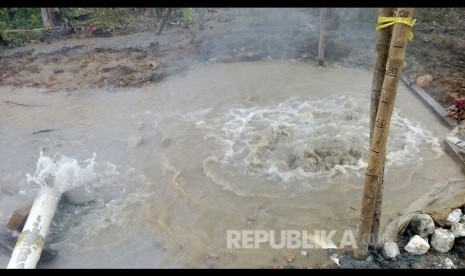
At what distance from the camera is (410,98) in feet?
20.4

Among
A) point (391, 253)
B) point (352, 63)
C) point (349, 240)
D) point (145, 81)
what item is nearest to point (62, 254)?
point (349, 240)

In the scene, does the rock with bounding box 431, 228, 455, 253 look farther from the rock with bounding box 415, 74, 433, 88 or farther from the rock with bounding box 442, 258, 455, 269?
the rock with bounding box 415, 74, 433, 88

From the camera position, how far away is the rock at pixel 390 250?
10.7 ft

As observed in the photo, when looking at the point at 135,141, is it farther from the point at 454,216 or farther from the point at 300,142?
the point at 454,216

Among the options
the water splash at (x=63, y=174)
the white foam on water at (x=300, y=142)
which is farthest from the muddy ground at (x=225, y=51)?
the water splash at (x=63, y=174)

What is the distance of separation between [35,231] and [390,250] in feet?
9.46

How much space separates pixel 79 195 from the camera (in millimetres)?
4027

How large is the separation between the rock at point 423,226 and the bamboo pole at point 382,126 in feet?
1.96

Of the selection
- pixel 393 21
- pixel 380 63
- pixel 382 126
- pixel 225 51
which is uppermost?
pixel 393 21

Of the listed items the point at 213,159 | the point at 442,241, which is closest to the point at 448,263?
the point at 442,241

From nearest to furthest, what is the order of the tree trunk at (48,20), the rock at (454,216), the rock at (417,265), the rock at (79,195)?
the rock at (417,265), the rock at (454,216), the rock at (79,195), the tree trunk at (48,20)

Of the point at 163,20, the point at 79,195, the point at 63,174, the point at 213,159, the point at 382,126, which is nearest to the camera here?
the point at 382,126

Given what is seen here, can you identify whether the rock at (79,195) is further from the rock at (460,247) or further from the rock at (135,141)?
the rock at (460,247)

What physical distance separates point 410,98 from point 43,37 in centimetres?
693
